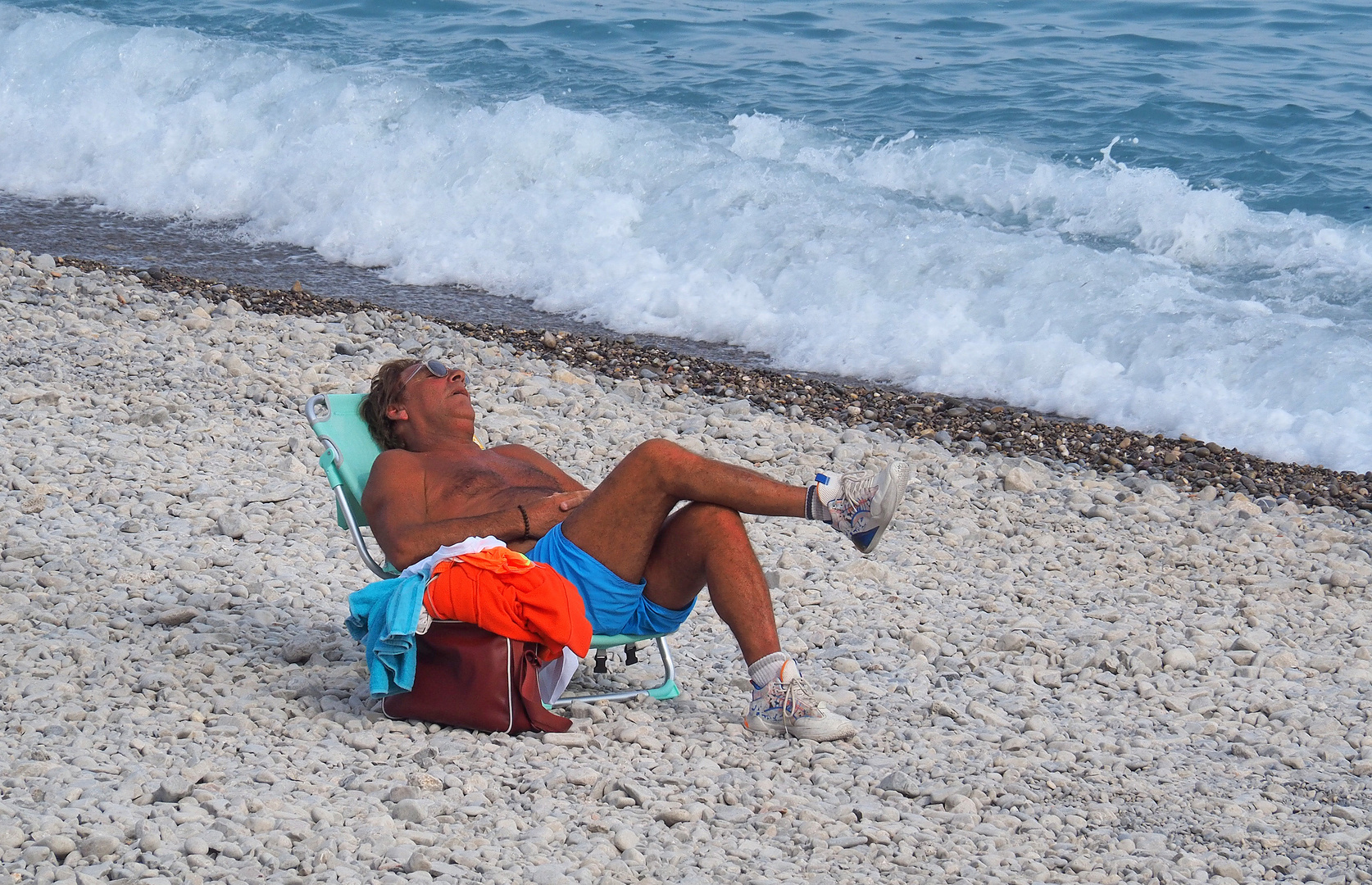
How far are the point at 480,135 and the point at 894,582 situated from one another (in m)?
8.30

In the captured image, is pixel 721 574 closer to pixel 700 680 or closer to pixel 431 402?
pixel 700 680

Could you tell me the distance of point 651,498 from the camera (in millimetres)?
3734

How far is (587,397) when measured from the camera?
7.05 meters

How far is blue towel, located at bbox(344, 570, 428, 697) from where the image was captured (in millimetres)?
3400

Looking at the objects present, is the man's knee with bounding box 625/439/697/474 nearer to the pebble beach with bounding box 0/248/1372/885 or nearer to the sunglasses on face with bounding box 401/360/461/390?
the pebble beach with bounding box 0/248/1372/885

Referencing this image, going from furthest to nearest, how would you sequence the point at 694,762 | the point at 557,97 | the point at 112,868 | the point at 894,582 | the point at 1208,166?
1. the point at 557,97
2. the point at 1208,166
3. the point at 894,582
4. the point at 694,762
5. the point at 112,868

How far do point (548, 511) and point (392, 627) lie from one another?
0.76 metres

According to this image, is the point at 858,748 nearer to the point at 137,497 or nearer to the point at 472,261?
the point at 137,497

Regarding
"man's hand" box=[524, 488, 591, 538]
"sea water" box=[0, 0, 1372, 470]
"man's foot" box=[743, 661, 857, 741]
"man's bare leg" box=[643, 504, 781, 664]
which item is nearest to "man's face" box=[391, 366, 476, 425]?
"man's hand" box=[524, 488, 591, 538]

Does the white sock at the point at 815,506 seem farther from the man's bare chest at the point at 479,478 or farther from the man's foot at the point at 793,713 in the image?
the man's bare chest at the point at 479,478

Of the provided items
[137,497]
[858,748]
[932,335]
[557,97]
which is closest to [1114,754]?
[858,748]

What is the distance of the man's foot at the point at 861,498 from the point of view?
353 cm

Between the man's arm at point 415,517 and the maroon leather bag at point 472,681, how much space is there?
0.35 metres

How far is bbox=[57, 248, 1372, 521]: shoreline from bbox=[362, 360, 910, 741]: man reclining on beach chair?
132 inches
